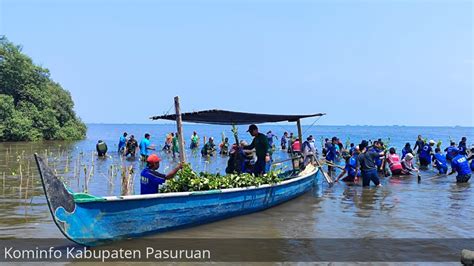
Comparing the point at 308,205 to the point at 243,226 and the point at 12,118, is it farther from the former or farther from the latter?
the point at 12,118

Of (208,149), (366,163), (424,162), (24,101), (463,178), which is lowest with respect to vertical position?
(463,178)

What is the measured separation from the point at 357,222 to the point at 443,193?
19.0 feet

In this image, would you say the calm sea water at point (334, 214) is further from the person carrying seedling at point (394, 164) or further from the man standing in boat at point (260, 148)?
the person carrying seedling at point (394, 164)

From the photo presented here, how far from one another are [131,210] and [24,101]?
37891mm

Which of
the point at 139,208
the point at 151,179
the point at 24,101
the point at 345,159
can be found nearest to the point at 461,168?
the point at 345,159

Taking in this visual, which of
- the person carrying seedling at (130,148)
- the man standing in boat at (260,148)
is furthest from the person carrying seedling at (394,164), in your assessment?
the person carrying seedling at (130,148)

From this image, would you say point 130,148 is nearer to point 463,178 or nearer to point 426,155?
point 426,155

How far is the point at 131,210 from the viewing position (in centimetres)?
766

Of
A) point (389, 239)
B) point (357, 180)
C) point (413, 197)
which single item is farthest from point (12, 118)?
point (389, 239)

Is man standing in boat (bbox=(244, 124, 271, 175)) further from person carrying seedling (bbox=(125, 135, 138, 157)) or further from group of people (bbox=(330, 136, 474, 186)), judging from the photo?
person carrying seedling (bbox=(125, 135, 138, 157))

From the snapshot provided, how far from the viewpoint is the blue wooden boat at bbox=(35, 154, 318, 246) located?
22.4 feet

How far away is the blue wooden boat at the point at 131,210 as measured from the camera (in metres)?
6.83

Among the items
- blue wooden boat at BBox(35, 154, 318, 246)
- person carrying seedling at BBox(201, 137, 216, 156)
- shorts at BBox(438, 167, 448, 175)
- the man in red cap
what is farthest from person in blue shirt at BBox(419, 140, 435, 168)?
the man in red cap

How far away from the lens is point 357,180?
1650 cm
